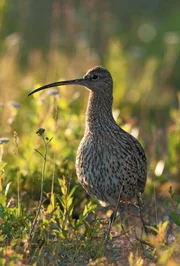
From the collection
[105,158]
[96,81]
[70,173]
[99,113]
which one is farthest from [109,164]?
[96,81]

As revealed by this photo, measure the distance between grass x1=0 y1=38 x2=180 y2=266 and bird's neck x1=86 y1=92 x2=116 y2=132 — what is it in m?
0.39

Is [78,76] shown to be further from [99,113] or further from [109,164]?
[109,164]

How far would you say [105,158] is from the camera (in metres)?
5.53

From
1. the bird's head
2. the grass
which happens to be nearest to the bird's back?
the grass

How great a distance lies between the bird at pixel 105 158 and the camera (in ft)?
18.1

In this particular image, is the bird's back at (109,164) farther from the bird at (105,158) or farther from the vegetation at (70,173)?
the vegetation at (70,173)

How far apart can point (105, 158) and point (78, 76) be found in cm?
430

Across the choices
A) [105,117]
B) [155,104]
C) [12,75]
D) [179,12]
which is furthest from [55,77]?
[179,12]

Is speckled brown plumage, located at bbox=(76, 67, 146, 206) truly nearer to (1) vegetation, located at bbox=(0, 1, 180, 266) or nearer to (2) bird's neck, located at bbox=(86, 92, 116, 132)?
(2) bird's neck, located at bbox=(86, 92, 116, 132)

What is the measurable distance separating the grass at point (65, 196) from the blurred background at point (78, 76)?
0.6 inches

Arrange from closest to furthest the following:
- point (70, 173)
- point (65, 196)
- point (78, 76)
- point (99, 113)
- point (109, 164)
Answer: point (65, 196)
point (109, 164)
point (70, 173)
point (99, 113)
point (78, 76)

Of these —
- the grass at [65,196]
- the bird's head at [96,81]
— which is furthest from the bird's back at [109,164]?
the bird's head at [96,81]

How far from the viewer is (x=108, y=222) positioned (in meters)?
5.69

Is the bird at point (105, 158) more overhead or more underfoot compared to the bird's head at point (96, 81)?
more underfoot
